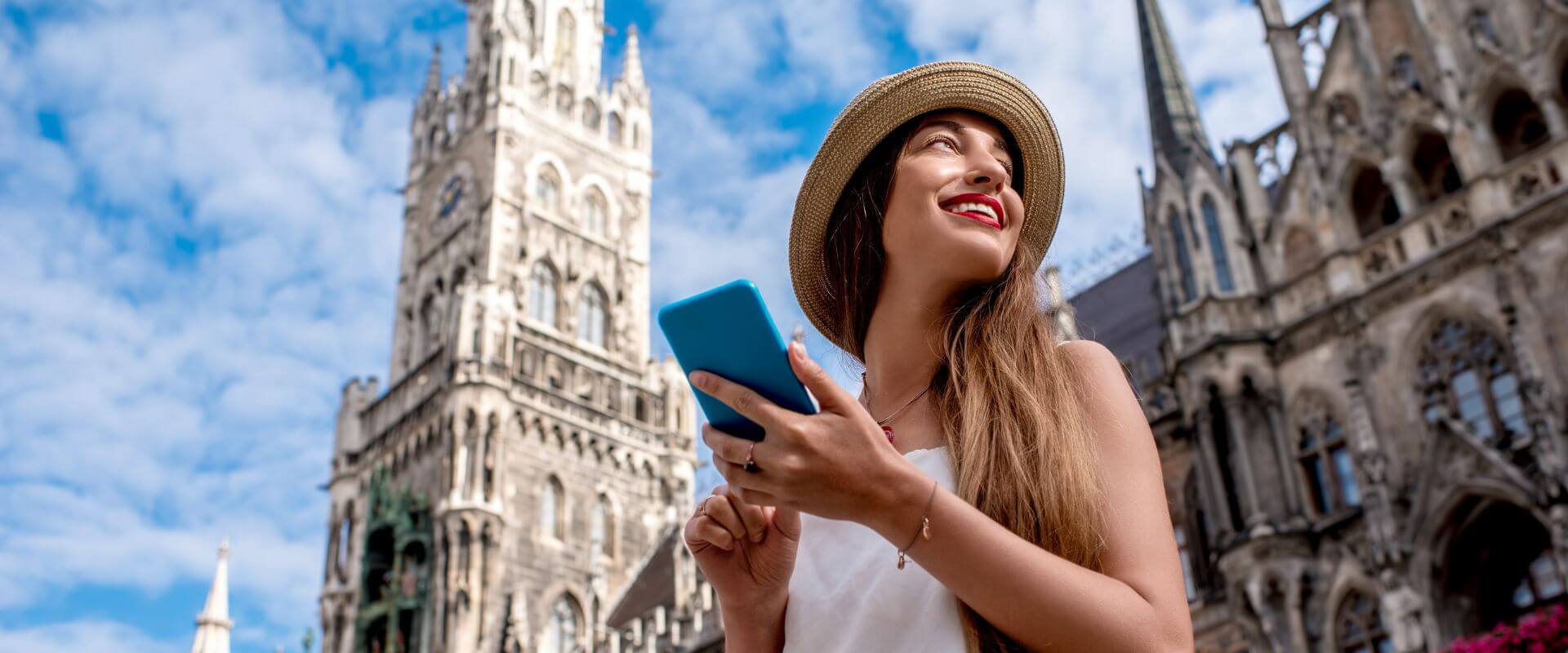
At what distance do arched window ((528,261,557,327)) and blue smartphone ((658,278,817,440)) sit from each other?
3412 cm

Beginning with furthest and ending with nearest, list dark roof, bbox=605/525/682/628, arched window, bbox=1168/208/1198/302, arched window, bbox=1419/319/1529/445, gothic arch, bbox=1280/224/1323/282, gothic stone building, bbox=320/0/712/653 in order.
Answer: dark roof, bbox=605/525/682/628 → gothic stone building, bbox=320/0/712/653 → arched window, bbox=1168/208/1198/302 → gothic arch, bbox=1280/224/1323/282 → arched window, bbox=1419/319/1529/445

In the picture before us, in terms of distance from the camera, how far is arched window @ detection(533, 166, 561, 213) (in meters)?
37.8

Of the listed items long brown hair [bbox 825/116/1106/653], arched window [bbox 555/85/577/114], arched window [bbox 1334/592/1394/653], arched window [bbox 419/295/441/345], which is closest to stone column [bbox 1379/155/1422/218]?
arched window [bbox 1334/592/1394/653]

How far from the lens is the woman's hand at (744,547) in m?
2.54

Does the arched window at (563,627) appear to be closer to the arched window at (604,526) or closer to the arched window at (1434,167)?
the arched window at (604,526)

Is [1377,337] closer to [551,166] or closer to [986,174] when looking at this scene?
[986,174]

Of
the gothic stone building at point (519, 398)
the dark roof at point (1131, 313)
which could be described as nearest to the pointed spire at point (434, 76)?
the gothic stone building at point (519, 398)

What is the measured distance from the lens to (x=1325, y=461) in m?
→ 17.8

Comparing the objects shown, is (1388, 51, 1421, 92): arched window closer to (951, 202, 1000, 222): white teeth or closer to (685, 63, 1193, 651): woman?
(685, 63, 1193, 651): woman

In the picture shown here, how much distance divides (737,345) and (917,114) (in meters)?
0.91

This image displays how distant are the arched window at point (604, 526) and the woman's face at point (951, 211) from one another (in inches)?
1254

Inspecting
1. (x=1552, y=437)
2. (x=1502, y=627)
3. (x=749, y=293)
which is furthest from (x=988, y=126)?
(x=1552, y=437)

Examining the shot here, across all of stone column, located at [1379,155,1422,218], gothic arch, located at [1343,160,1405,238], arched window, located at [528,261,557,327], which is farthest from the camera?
arched window, located at [528,261,557,327]

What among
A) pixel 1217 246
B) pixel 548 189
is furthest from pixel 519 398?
pixel 1217 246
